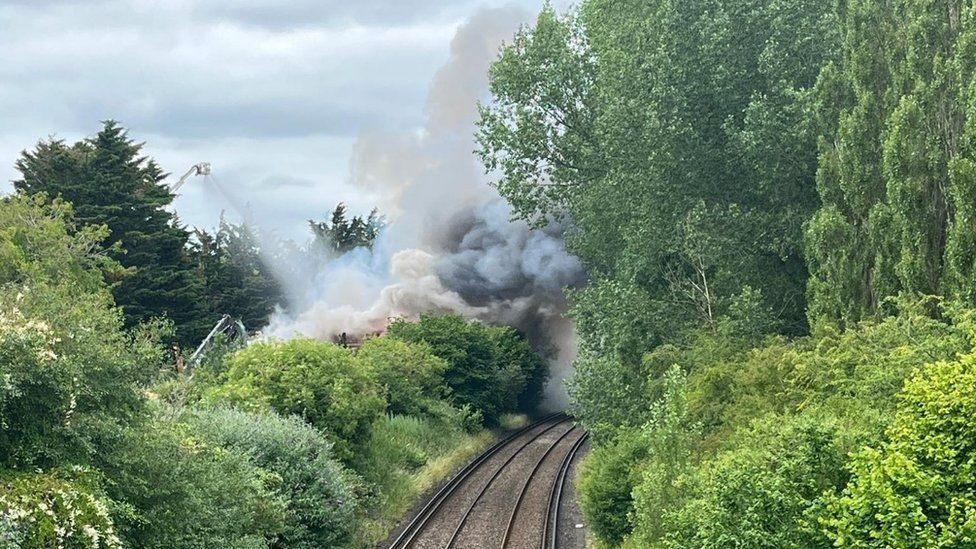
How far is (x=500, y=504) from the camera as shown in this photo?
1037 inches

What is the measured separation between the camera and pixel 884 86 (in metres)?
17.8

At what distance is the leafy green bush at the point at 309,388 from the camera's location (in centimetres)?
2294

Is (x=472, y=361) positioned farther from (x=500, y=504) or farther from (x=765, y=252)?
(x=765, y=252)

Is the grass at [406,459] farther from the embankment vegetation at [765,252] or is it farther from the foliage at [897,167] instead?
the foliage at [897,167]

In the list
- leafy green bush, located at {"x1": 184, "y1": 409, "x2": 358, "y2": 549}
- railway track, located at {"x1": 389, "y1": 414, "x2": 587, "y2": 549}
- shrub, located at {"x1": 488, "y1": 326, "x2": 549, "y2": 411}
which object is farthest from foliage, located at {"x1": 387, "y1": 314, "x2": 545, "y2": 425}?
leafy green bush, located at {"x1": 184, "y1": 409, "x2": 358, "y2": 549}

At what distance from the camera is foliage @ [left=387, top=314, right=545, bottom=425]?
42.0 m

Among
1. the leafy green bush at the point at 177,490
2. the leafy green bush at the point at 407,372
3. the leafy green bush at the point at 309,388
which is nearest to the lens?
the leafy green bush at the point at 177,490

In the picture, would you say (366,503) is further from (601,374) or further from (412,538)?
(601,374)

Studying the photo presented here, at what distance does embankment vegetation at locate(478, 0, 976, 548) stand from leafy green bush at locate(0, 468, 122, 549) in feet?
24.0

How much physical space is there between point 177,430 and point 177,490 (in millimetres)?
1764

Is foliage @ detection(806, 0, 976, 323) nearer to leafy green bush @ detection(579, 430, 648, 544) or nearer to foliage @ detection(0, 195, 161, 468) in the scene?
leafy green bush @ detection(579, 430, 648, 544)

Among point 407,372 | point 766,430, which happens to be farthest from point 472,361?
point 766,430

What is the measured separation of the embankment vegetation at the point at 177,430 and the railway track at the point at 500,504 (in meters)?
→ 0.99

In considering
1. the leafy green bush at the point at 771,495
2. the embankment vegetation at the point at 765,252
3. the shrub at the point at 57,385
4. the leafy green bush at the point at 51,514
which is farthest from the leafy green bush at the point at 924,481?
the shrub at the point at 57,385
